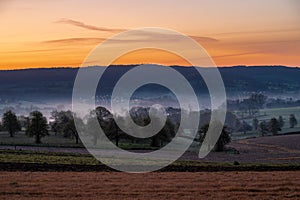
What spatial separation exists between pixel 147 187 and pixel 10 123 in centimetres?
8345

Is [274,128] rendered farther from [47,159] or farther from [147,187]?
[147,187]

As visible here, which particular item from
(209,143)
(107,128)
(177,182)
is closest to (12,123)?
(107,128)

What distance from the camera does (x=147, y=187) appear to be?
2811 centimetres

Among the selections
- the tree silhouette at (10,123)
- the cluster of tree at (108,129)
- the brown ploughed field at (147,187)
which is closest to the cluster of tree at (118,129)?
the cluster of tree at (108,129)

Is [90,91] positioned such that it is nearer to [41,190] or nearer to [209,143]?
[209,143]

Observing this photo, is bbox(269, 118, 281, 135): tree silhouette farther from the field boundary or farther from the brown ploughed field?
the brown ploughed field

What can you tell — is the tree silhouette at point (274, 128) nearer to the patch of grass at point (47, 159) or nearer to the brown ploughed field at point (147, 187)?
the patch of grass at point (47, 159)

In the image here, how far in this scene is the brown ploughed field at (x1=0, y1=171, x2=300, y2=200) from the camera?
81.8ft

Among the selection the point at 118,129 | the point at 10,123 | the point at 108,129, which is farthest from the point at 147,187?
the point at 10,123

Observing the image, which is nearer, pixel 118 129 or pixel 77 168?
pixel 77 168

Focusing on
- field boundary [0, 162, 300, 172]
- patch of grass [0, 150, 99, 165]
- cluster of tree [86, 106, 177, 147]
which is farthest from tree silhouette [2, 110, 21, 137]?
field boundary [0, 162, 300, 172]

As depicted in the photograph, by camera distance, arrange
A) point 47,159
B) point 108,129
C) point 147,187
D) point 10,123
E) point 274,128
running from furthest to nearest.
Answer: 1. point 274,128
2. point 10,123
3. point 108,129
4. point 47,159
5. point 147,187

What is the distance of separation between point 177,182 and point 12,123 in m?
81.9

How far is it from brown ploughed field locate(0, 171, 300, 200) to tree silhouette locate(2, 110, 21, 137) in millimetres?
73937
